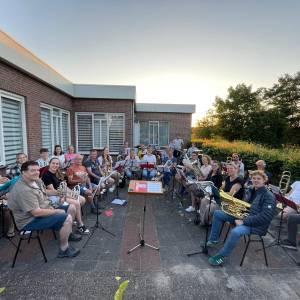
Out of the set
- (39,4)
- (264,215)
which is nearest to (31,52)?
(39,4)

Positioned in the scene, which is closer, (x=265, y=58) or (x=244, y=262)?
(x=244, y=262)

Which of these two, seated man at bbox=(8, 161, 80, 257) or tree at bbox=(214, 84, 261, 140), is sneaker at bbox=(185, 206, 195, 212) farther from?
tree at bbox=(214, 84, 261, 140)

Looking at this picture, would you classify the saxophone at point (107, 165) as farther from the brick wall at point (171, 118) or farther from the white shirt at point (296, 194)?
the brick wall at point (171, 118)

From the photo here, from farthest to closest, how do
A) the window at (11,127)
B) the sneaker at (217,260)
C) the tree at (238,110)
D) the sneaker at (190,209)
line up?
the tree at (238,110) < the window at (11,127) < the sneaker at (190,209) < the sneaker at (217,260)

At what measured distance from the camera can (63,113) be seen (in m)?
8.86

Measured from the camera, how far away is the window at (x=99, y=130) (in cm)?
993

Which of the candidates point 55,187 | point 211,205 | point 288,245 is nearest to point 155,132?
point 211,205

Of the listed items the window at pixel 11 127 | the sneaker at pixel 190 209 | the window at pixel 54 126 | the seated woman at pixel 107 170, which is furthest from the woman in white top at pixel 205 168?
the window at pixel 54 126

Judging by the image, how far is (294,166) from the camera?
5207mm

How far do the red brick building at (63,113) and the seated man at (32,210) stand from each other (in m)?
3.08

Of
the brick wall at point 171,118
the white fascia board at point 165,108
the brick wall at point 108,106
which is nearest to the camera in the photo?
the brick wall at point 108,106

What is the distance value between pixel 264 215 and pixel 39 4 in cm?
847

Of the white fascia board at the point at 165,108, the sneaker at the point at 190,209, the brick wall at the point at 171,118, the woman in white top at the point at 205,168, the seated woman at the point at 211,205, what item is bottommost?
the sneaker at the point at 190,209

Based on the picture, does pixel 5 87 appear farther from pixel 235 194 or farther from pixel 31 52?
pixel 235 194
